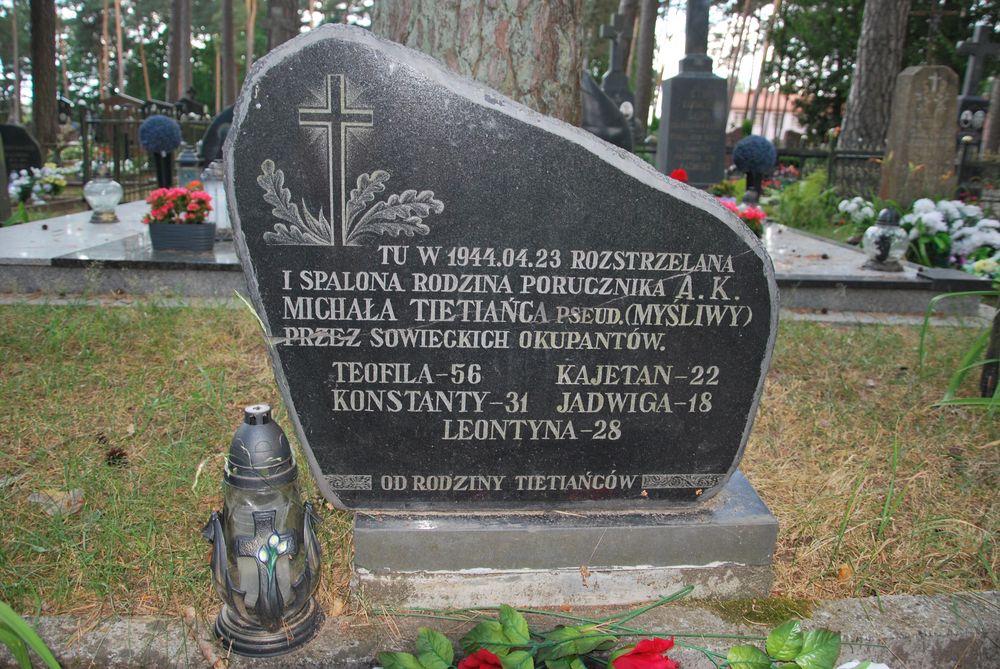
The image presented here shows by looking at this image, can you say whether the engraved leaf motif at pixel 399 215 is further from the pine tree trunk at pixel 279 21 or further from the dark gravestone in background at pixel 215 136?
the pine tree trunk at pixel 279 21

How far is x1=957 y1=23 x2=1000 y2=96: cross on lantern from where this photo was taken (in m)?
14.7

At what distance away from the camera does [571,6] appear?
374 centimetres

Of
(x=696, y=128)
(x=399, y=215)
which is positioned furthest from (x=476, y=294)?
(x=696, y=128)

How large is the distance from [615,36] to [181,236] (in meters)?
13.3

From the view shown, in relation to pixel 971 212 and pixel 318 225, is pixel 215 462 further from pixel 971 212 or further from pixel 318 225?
pixel 971 212

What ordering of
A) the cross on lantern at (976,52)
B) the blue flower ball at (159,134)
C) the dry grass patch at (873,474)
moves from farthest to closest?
the cross on lantern at (976,52) → the blue flower ball at (159,134) → the dry grass patch at (873,474)

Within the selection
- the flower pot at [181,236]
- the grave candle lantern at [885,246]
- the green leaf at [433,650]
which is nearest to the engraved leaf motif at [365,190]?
the green leaf at [433,650]

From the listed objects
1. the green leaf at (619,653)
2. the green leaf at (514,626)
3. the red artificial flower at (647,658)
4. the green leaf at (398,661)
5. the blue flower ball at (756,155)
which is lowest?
the green leaf at (398,661)

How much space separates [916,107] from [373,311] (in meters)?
9.19

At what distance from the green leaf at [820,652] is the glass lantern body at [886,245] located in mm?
4988

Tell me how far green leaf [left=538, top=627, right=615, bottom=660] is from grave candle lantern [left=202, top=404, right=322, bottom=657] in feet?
2.09

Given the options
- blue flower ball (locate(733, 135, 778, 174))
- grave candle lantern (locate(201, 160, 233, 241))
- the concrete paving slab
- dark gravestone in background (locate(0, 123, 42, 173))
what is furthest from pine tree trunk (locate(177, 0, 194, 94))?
the concrete paving slab

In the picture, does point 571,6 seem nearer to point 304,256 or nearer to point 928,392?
point 304,256

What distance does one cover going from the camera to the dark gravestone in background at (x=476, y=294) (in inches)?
80.0
